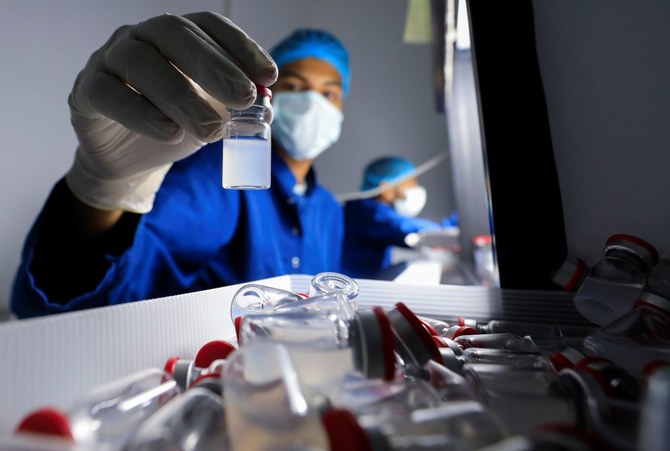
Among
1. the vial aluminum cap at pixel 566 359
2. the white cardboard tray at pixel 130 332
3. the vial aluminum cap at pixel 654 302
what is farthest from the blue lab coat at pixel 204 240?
the vial aluminum cap at pixel 654 302

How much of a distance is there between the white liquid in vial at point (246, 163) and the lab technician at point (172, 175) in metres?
0.06

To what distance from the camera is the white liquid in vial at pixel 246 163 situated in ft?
2.87

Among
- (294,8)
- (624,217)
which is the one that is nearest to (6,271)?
(624,217)

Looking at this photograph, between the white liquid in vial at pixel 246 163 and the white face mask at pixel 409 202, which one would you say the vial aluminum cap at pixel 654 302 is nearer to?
the white liquid in vial at pixel 246 163

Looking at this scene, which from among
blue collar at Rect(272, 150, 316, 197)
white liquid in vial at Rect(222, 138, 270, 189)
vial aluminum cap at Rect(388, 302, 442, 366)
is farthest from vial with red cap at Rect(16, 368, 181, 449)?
blue collar at Rect(272, 150, 316, 197)

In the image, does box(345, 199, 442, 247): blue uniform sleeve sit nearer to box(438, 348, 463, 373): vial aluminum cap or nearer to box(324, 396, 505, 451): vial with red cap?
box(438, 348, 463, 373): vial aluminum cap

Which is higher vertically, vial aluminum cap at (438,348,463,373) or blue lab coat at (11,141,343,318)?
blue lab coat at (11,141,343,318)

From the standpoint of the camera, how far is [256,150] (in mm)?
902

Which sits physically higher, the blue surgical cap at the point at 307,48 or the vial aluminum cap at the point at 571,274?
the blue surgical cap at the point at 307,48

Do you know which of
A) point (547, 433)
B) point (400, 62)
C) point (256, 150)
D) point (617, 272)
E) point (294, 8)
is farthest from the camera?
point (400, 62)

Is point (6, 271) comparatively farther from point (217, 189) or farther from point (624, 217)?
point (624, 217)

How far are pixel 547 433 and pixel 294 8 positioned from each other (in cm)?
393

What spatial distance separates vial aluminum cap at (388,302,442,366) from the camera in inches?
22.2

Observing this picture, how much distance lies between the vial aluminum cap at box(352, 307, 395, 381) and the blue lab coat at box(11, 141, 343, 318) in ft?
2.89
